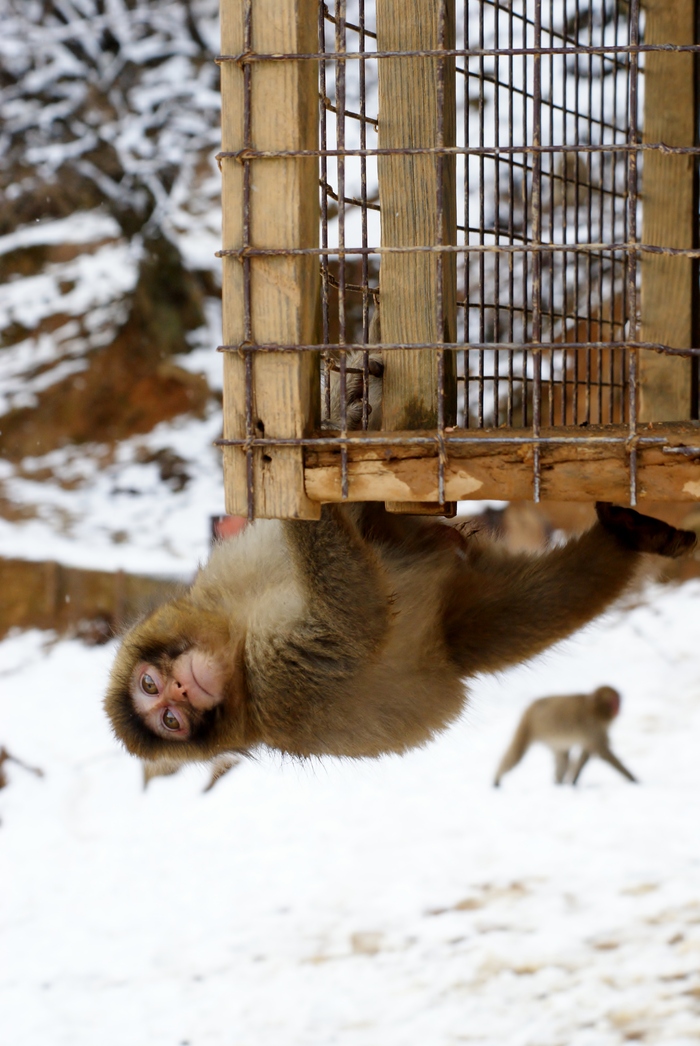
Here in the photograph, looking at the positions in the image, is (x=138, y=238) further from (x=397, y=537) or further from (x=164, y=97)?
(x=397, y=537)

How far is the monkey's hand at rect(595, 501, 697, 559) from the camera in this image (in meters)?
2.14

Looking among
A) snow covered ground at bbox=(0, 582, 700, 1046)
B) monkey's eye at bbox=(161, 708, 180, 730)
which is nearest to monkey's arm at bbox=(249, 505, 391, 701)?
monkey's eye at bbox=(161, 708, 180, 730)

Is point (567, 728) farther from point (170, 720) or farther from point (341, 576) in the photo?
point (341, 576)

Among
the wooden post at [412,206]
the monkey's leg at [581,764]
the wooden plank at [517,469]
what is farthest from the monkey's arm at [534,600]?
the monkey's leg at [581,764]

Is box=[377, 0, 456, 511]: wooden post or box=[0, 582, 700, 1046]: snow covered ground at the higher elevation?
box=[377, 0, 456, 511]: wooden post

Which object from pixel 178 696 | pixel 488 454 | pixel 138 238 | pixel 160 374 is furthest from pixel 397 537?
pixel 138 238

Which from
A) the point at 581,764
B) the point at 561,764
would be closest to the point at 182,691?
the point at 581,764

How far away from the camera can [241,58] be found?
1654 mm

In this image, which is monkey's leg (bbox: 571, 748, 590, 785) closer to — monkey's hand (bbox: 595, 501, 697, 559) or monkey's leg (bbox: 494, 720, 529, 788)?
monkey's leg (bbox: 494, 720, 529, 788)

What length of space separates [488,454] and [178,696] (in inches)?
38.8

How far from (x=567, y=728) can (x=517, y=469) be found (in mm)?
4951

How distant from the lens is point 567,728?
6.32m

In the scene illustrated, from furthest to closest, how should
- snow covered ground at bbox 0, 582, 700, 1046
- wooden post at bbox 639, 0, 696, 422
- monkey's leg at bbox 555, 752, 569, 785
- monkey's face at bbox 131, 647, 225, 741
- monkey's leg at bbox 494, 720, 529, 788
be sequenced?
monkey's leg at bbox 555, 752, 569, 785, monkey's leg at bbox 494, 720, 529, 788, snow covered ground at bbox 0, 582, 700, 1046, wooden post at bbox 639, 0, 696, 422, monkey's face at bbox 131, 647, 225, 741

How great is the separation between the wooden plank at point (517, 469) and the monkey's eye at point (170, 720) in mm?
811
